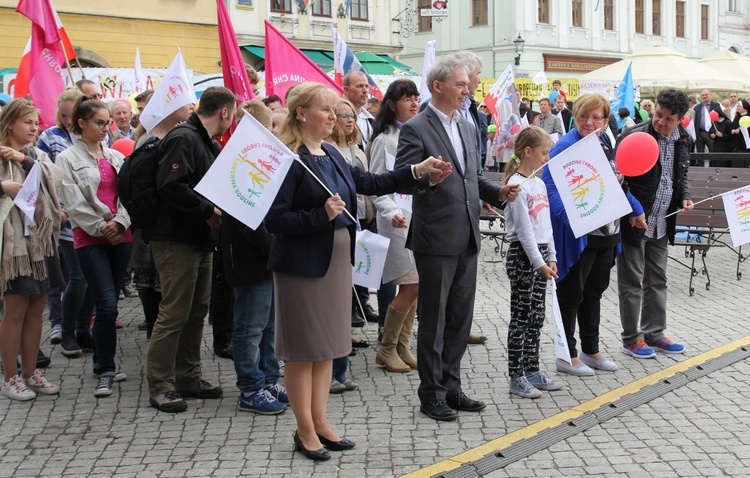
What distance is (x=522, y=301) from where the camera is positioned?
639 centimetres

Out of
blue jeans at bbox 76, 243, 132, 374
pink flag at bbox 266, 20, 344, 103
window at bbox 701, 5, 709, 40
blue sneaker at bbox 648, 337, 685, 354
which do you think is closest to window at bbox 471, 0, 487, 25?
window at bbox 701, 5, 709, 40

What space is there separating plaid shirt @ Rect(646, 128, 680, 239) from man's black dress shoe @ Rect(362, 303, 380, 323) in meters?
2.56

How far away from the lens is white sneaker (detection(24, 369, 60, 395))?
6.50 meters

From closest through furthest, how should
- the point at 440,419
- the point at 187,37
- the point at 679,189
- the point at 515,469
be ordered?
the point at 515,469 < the point at 440,419 < the point at 679,189 < the point at 187,37

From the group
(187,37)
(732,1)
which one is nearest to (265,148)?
(187,37)

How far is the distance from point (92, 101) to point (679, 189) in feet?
14.4

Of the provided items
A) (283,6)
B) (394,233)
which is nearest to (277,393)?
(394,233)

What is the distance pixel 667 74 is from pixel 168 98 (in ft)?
84.0

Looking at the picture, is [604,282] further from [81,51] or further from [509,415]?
[81,51]

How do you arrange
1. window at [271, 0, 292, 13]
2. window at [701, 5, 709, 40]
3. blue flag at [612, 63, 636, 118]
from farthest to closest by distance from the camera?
window at [701, 5, 709, 40], window at [271, 0, 292, 13], blue flag at [612, 63, 636, 118]

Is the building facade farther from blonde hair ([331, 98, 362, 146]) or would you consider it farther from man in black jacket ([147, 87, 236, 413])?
man in black jacket ([147, 87, 236, 413])

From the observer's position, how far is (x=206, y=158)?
597 cm

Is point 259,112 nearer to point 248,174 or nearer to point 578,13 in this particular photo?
point 248,174

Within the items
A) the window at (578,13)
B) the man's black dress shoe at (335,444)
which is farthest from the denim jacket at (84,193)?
the window at (578,13)
